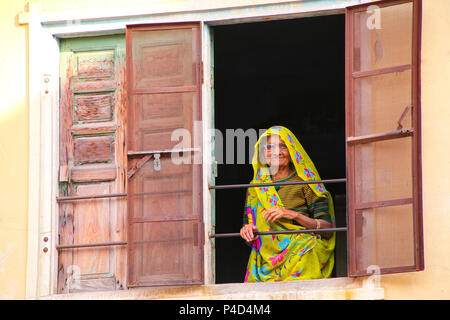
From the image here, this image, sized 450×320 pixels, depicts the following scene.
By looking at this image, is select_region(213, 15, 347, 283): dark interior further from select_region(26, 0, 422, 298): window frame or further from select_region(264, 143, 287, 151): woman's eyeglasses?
select_region(26, 0, 422, 298): window frame

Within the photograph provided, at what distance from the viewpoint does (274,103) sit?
1026cm

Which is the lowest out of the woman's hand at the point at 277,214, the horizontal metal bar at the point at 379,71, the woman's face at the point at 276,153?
the woman's hand at the point at 277,214

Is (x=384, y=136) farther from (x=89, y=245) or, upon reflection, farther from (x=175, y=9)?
(x=89, y=245)

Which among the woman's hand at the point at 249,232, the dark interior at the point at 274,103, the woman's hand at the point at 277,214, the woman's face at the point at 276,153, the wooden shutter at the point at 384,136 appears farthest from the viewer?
the dark interior at the point at 274,103

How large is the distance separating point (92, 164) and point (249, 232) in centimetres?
116

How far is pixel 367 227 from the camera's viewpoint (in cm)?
687

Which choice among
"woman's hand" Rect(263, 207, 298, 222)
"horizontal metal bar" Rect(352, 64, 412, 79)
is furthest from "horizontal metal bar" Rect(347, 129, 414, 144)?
"woman's hand" Rect(263, 207, 298, 222)

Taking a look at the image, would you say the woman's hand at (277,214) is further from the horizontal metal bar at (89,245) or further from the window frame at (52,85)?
the horizontal metal bar at (89,245)

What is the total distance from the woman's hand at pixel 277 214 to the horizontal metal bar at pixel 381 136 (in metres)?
0.78

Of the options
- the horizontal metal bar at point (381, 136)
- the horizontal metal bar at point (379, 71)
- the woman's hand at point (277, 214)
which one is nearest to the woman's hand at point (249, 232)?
the woman's hand at point (277, 214)

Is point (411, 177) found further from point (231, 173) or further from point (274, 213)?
point (231, 173)

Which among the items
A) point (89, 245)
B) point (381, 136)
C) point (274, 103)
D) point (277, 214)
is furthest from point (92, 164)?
point (274, 103)

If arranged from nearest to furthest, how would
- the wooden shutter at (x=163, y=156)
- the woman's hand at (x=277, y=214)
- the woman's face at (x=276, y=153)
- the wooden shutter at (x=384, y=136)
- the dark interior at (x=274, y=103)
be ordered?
the wooden shutter at (x=384, y=136) → the wooden shutter at (x=163, y=156) → the woman's hand at (x=277, y=214) → the woman's face at (x=276, y=153) → the dark interior at (x=274, y=103)

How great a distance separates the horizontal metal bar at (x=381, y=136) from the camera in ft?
22.2
